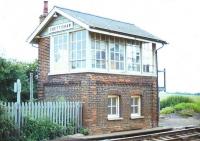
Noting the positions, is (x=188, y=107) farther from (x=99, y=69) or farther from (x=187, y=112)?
(x=99, y=69)

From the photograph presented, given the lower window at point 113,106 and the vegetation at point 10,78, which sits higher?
the vegetation at point 10,78

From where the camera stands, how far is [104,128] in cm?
1884

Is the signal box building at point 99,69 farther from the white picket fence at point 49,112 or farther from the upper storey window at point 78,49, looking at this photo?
the white picket fence at point 49,112

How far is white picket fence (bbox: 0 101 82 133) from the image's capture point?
51.5ft

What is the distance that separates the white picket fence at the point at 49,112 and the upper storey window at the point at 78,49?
6.43ft

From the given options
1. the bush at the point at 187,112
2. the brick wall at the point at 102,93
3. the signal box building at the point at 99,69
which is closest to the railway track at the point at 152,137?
the brick wall at the point at 102,93

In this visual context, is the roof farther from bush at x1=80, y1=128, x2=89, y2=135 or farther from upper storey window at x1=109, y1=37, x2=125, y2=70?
bush at x1=80, y1=128, x2=89, y2=135

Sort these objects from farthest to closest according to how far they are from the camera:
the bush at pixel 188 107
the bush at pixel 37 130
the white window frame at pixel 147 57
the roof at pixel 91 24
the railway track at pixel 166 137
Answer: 1. the bush at pixel 188 107
2. the white window frame at pixel 147 57
3. the roof at pixel 91 24
4. the bush at pixel 37 130
5. the railway track at pixel 166 137

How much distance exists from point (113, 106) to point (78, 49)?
3.31m

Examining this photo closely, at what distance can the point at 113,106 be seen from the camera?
65.0 feet

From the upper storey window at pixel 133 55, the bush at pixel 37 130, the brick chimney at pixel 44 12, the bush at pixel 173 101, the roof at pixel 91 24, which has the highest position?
the brick chimney at pixel 44 12

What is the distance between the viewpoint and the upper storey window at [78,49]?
18.8 m

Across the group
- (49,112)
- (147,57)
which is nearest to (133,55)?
(147,57)

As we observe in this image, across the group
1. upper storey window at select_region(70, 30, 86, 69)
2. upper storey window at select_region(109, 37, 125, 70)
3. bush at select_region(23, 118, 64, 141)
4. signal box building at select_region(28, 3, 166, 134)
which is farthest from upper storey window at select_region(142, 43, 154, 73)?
bush at select_region(23, 118, 64, 141)
